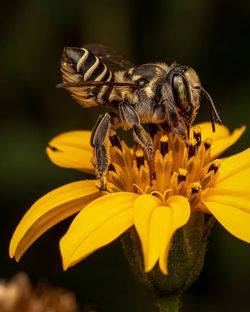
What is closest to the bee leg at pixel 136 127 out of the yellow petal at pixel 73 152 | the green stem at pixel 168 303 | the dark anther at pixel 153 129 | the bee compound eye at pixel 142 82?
the bee compound eye at pixel 142 82

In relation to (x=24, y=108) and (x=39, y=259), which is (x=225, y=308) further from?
(x=24, y=108)

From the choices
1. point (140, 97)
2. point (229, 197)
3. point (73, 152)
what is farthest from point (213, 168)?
point (73, 152)

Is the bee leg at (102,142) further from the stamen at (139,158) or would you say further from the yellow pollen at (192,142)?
the yellow pollen at (192,142)

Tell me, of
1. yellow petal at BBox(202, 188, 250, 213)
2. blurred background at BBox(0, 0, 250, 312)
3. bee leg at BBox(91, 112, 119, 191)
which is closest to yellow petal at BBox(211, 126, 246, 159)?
yellow petal at BBox(202, 188, 250, 213)

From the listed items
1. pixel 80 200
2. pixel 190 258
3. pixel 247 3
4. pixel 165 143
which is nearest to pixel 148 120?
pixel 165 143

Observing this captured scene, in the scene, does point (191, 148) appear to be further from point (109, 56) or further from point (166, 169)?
point (109, 56)

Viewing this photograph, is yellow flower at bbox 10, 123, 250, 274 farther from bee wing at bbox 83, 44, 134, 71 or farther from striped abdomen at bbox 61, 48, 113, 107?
bee wing at bbox 83, 44, 134, 71
